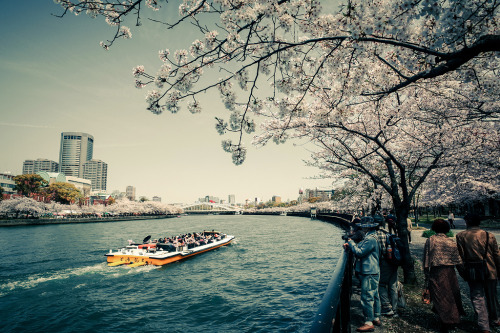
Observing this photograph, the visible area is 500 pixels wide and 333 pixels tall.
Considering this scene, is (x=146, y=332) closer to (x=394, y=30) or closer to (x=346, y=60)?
(x=346, y=60)

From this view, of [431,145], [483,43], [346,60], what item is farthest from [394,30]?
[431,145]

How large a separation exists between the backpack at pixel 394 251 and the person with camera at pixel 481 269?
0.97 meters

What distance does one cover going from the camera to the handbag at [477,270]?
4.50 meters

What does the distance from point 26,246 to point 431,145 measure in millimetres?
36501

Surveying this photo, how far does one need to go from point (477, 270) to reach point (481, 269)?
60 mm

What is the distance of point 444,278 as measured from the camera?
456cm

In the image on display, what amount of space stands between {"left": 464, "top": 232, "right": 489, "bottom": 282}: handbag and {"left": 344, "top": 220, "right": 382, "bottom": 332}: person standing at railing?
1508 millimetres

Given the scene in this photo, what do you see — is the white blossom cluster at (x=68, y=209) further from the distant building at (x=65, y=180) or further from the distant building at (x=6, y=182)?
the distant building at (x=65, y=180)

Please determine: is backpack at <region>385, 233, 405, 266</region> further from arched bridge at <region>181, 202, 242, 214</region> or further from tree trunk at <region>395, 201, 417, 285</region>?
arched bridge at <region>181, 202, 242, 214</region>

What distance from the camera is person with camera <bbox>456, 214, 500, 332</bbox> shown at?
4.49m

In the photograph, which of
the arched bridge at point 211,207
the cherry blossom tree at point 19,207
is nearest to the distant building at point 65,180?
the arched bridge at point 211,207

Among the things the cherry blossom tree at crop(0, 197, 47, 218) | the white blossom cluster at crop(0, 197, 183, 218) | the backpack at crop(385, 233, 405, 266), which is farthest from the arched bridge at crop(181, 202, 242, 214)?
the backpack at crop(385, 233, 405, 266)

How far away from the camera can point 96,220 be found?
243 feet

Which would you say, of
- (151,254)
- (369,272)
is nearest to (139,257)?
(151,254)
